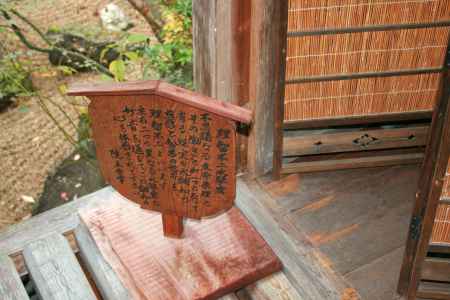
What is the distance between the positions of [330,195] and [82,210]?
170 centimetres

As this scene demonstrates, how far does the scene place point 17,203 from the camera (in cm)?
547

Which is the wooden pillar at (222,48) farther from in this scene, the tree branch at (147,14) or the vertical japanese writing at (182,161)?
the tree branch at (147,14)

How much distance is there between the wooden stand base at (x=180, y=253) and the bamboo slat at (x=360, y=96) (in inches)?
34.1

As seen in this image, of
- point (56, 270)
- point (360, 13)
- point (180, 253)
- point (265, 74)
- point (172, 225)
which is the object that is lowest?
point (56, 270)

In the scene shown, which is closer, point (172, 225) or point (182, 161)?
point (182, 161)

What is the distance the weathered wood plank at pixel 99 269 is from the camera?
9.78ft

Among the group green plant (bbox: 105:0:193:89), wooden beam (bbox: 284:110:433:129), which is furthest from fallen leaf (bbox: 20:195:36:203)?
wooden beam (bbox: 284:110:433:129)

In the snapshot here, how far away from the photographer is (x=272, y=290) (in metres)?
3.03

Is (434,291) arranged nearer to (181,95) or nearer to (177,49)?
(181,95)

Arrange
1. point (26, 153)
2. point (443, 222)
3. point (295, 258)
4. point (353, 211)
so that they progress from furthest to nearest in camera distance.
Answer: point (26, 153)
point (353, 211)
point (295, 258)
point (443, 222)

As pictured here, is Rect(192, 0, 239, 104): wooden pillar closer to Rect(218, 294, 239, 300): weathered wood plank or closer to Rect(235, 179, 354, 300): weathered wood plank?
Rect(235, 179, 354, 300): weathered wood plank

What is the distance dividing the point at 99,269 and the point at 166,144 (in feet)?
3.23

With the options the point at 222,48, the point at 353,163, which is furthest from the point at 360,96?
the point at 222,48

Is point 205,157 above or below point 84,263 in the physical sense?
above
